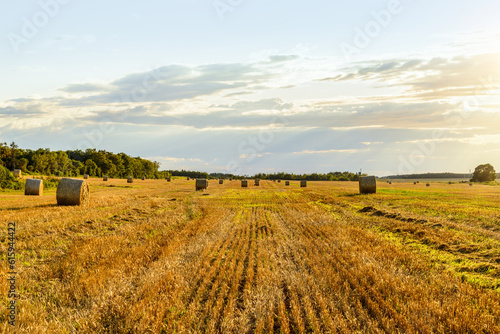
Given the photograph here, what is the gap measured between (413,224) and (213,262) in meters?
11.6

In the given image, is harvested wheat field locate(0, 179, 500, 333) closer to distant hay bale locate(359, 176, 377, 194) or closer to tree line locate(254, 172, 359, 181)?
distant hay bale locate(359, 176, 377, 194)

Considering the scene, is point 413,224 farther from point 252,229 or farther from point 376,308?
point 376,308

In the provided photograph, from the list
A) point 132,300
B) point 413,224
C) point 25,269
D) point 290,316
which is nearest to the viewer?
point 290,316

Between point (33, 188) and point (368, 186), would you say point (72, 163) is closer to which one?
point (33, 188)

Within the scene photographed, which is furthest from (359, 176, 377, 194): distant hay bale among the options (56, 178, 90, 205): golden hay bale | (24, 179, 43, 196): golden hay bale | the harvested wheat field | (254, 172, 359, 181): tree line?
(254, 172, 359, 181): tree line

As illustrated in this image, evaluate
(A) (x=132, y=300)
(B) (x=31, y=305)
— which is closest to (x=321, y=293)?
(A) (x=132, y=300)

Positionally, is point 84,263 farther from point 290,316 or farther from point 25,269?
point 290,316

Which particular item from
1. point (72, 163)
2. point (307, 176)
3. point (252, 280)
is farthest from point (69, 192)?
point (307, 176)

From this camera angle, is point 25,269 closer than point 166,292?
No

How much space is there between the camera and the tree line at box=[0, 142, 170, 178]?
8662cm

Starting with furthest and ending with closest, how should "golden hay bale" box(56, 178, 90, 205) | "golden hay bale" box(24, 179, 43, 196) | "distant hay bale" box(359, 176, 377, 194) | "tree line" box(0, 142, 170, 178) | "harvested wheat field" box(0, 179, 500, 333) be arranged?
"tree line" box(0, 142, 170, 178), "distant hay bale" box(359, 176, 377, 194), "golden hay bale" box(24, 179, 43, 196), "golden hay bale" box(56, 178, 90, 205), "harvested wheat field" box(0, 179, 500, 333)

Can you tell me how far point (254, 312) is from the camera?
654cm

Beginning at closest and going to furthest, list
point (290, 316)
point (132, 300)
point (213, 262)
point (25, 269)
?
point (290, 316) → point (132, 300) → point (25, 269) → point (213, 262)

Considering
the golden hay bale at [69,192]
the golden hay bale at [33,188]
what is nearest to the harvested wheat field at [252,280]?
the golden hay bale at [69,192]
